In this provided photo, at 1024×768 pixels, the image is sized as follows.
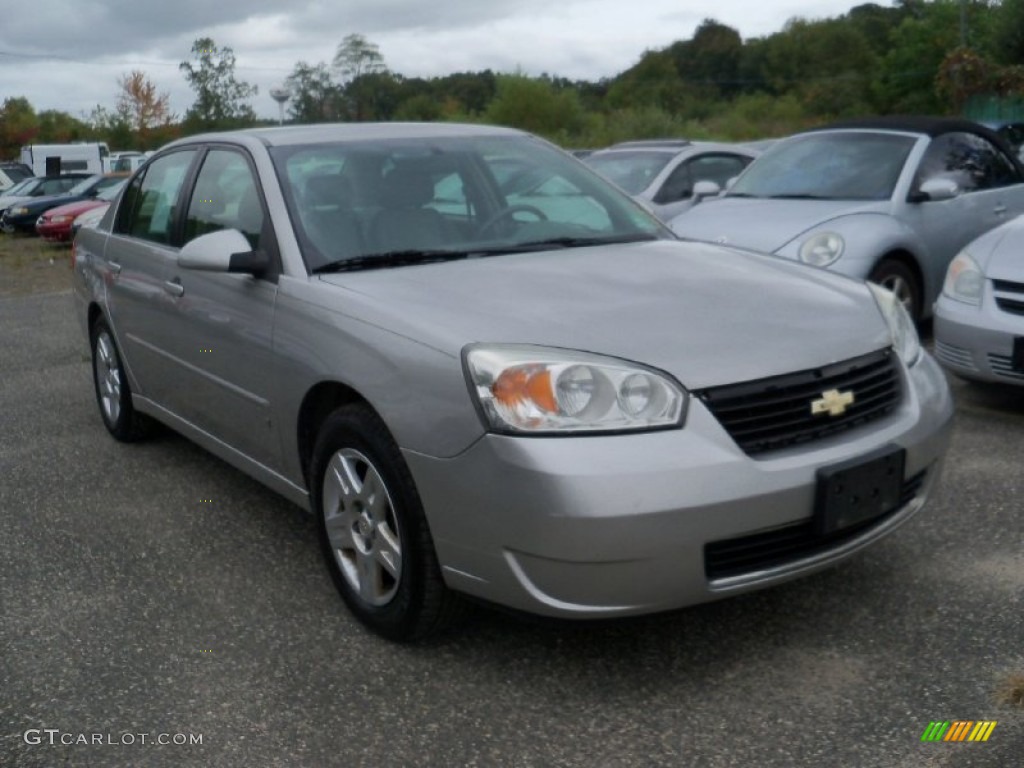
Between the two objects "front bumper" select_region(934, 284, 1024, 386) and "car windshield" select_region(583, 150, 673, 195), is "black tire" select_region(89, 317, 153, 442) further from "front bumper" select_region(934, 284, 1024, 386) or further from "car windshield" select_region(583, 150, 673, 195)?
"car windshield" select_region(583, 150, 673, 195)

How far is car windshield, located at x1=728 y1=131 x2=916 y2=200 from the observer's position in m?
7.74

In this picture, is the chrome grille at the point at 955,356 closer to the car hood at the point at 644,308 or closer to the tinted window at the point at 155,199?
→ the car hood at the point at 644,308

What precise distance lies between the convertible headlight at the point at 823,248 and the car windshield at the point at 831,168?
720 mm

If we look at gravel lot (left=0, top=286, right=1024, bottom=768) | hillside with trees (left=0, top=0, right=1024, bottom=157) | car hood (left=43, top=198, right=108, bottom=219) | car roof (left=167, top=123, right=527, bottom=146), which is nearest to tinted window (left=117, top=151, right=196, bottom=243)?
car roof (left=167, top=123, right=527, bottom=146)

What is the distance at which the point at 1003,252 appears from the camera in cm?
583

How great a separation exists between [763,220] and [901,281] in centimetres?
91

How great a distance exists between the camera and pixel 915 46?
2295 inches

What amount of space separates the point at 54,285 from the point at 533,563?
1489 cm

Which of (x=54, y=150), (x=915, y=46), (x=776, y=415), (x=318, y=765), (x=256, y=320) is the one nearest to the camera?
(x=318, y=765)

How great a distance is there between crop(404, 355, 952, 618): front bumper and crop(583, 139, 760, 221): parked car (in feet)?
24.0

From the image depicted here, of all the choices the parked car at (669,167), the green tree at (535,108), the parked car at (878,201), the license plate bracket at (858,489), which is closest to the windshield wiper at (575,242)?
the license plate bracket at (858,489)

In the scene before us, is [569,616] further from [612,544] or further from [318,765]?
[318,765]

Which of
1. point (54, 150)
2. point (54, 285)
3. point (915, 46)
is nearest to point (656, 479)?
point (54, 285)

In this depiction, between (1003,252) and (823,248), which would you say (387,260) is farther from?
(823,248)
